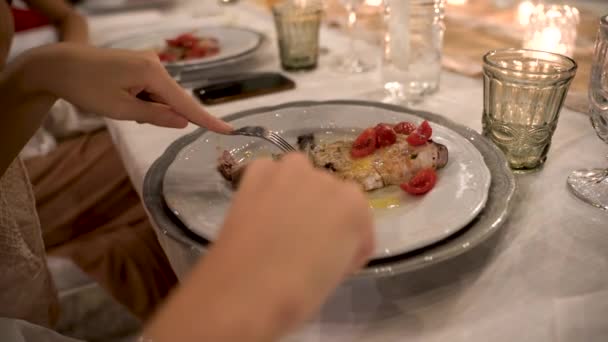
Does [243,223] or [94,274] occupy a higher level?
[243,223]

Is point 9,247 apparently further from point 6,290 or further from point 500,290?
point 500,290

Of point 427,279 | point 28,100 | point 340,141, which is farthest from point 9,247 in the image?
point 427,279

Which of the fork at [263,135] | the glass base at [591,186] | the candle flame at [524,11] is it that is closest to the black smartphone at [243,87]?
the fork at [263,135]

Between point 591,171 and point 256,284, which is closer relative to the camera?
point 256,284

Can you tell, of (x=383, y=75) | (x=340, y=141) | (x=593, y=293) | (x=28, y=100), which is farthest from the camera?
(x=383, y=75)

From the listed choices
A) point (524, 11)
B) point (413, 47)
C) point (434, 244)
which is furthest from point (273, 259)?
point (524, 11)

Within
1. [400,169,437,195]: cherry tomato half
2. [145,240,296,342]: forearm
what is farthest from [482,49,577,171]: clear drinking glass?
[145,240,296,342]: forearm

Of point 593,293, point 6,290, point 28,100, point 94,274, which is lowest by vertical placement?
point 94,274

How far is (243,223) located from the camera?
0.30m

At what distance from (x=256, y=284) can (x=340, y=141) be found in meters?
0.44

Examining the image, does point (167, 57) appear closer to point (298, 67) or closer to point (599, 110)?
point (298, 67)

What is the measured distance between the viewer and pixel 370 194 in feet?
1.95

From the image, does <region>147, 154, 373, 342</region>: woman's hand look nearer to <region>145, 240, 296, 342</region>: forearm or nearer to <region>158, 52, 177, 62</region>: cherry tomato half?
<region>145, 240, 296, 342</region>: forearm

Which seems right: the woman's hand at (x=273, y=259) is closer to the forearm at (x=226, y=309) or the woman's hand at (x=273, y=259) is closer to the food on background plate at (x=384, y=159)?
the forearm at (x=226, y=309)
